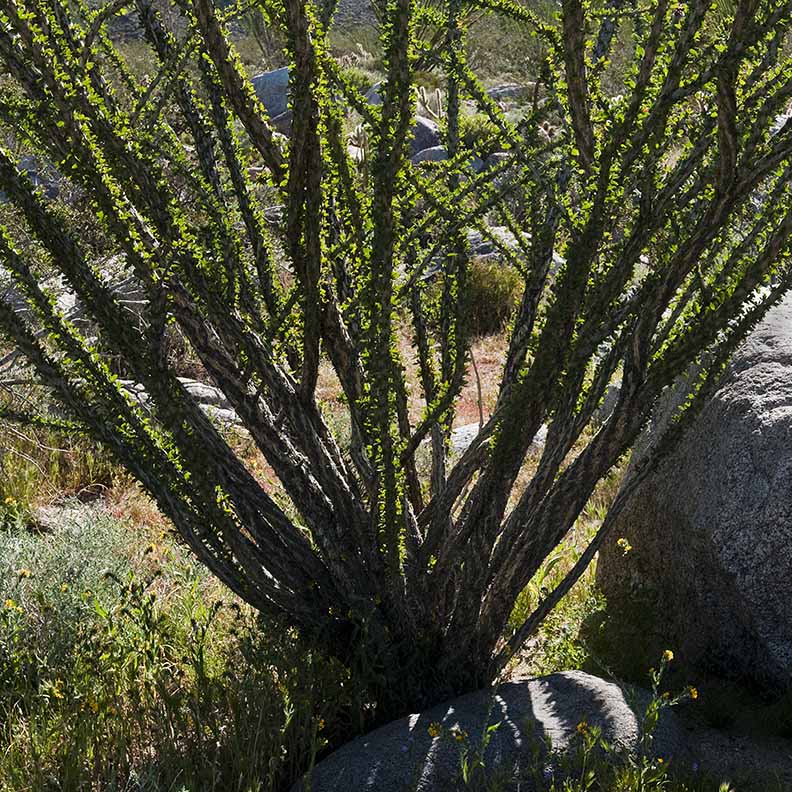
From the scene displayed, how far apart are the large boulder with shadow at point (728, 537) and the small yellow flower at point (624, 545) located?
0.03 meters

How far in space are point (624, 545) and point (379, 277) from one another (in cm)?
168

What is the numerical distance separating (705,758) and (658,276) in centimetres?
127

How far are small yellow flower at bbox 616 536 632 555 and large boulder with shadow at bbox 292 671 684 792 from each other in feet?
2.53

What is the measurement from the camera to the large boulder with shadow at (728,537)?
9.05 feet

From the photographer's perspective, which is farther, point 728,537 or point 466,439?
point 466,439

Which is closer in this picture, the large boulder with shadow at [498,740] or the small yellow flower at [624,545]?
the large boulder with shadow at [498,740]

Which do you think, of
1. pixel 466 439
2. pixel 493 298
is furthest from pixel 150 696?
pixel 493 298

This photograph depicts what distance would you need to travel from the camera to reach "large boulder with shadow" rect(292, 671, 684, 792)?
2.27 meters

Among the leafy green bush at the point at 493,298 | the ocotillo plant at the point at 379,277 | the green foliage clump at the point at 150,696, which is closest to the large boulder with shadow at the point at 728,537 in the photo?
the ocotillo plant at the point at 379,277

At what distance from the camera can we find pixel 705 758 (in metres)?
2.48

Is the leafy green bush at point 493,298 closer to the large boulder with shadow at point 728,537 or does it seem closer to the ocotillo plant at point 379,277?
the large boulder with shadow at point 728,537

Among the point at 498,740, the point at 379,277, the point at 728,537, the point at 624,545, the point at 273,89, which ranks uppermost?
the point at 273,89

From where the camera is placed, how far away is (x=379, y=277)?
2.15m

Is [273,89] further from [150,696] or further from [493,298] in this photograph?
[150,696]
